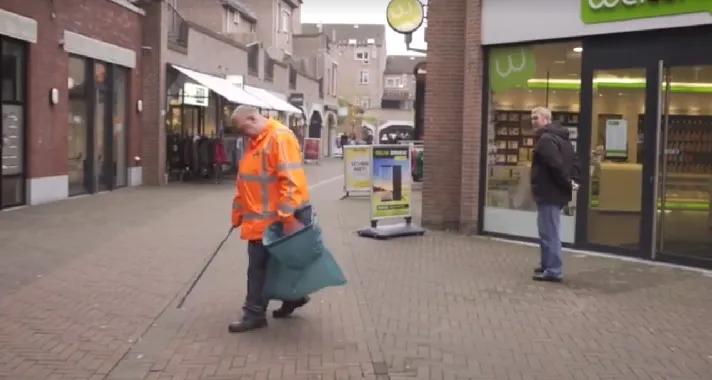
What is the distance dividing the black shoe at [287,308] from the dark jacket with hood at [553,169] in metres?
3.07

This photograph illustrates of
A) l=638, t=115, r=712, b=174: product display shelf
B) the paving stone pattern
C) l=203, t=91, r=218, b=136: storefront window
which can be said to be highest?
l=203, t=91, r=218, b=136: storefront window

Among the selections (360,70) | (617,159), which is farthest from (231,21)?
(360,70)

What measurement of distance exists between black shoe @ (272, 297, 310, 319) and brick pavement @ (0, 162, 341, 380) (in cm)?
101

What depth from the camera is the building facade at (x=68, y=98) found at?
14.6 metres

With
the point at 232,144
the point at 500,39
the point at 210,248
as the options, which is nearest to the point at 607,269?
the point at 500,39

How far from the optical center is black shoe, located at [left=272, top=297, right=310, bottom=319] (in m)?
6.99

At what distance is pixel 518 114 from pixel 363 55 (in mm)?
79626

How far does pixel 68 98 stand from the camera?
666 inches

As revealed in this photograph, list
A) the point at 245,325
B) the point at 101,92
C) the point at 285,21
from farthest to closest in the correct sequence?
the point at 285,21, the point at 101,92, the point at 245,325

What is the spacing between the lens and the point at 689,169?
32.2ft

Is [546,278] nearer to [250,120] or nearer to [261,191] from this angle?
[261,191]

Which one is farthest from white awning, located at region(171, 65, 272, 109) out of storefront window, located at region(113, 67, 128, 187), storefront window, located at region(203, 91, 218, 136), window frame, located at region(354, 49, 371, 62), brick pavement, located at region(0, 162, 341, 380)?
window frame, located at region(354, 49, 371, 62)

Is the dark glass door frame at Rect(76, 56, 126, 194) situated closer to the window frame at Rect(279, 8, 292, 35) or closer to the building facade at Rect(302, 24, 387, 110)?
the window frame at Rect(279, 8, 292, 35)

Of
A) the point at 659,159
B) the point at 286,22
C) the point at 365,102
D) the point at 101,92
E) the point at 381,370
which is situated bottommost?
the point at 381,370
